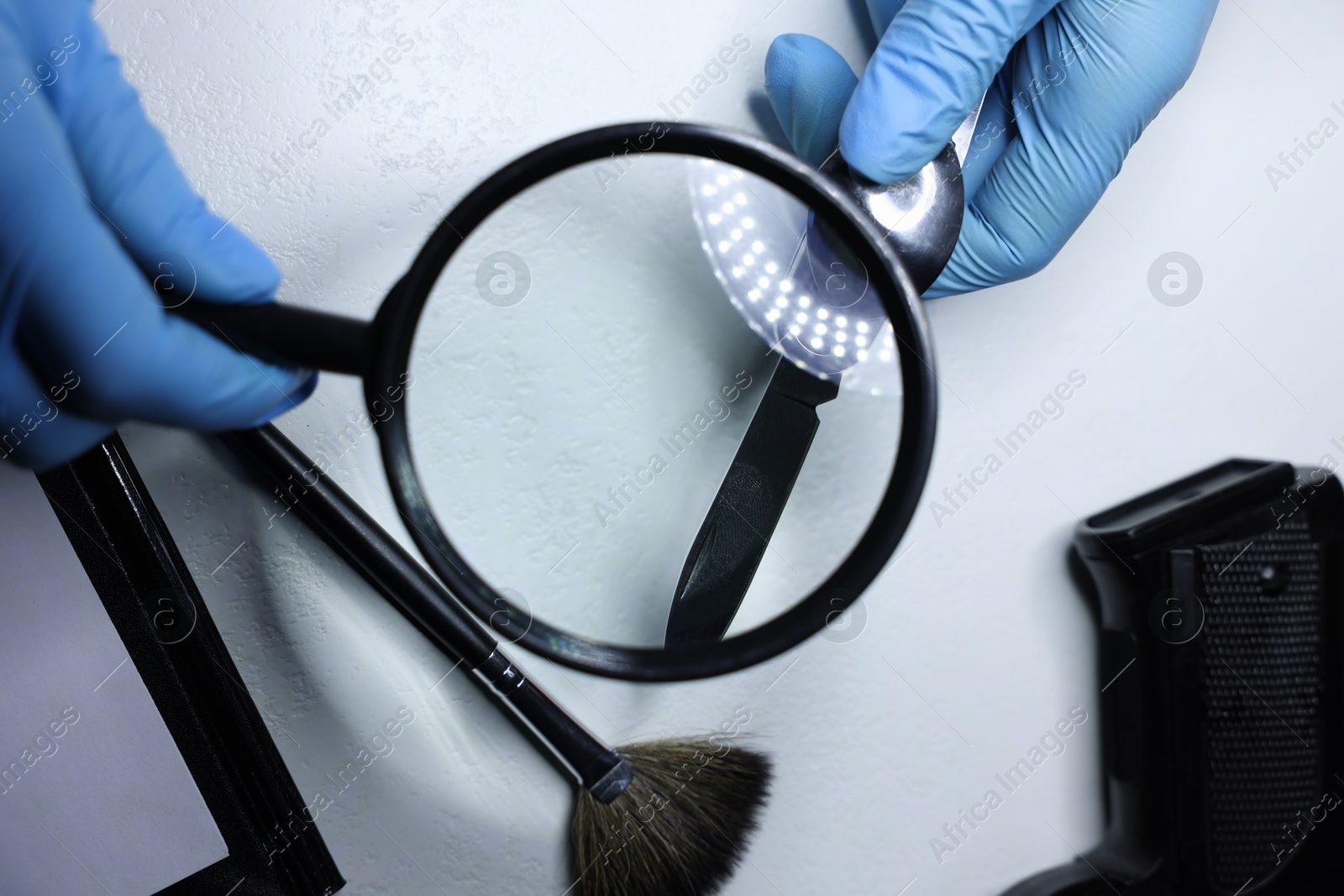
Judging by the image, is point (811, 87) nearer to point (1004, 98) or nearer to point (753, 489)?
point (1004, 98)

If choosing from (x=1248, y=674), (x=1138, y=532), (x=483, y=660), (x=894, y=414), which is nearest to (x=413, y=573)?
(x=483, y=660)

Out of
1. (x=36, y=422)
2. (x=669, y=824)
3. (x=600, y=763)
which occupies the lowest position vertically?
(x=669, y=824)

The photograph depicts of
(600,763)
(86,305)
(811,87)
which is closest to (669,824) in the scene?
(600,763)

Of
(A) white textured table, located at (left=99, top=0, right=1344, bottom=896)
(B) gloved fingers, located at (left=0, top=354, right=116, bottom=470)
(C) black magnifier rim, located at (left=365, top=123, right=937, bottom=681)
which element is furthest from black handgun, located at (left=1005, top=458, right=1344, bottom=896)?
(B) gloved fingers, located at (left=0, top=354, right=116, bottom=470)

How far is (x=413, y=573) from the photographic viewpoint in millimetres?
864

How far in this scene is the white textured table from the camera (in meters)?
0.95

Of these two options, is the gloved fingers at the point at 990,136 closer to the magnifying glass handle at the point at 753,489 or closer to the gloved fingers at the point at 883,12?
the gloved fingers at the point at 883,12

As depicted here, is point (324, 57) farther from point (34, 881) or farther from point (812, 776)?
point (812, 776)

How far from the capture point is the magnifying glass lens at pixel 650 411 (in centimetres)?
83

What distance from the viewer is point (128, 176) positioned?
2.36ft

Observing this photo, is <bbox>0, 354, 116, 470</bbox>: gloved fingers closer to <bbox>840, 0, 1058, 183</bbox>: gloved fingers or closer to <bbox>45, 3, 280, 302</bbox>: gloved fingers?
<bbox>45, 3, 280, 302</bbox>: gloved fingers

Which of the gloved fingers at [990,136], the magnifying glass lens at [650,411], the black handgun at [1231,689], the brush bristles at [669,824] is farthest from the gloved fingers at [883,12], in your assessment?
the brush bristles at [669,824]

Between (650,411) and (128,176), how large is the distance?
563 mm

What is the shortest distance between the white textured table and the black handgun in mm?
89
